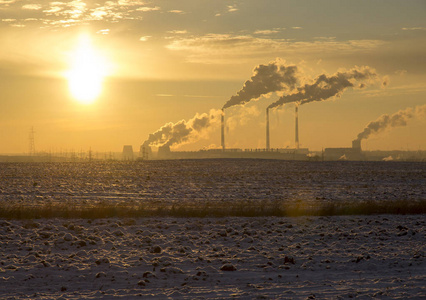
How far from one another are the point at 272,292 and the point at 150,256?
4976mm

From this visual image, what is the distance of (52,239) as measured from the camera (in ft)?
59.9

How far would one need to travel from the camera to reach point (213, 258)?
16219 millimetres

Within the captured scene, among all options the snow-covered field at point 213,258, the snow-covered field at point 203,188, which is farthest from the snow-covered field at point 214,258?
the snow-covered field at point 203,188

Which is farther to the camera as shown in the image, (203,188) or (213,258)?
(203,188)

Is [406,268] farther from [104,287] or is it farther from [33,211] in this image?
[33,211]

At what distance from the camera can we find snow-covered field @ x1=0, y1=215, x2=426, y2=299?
13070 millimetres

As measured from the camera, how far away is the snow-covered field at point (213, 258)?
13070mm

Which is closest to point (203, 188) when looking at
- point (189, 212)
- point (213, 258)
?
point (189, 212)

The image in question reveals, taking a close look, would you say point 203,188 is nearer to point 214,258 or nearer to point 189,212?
point 189,212

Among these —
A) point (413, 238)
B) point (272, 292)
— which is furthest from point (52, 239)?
point (413, 238)

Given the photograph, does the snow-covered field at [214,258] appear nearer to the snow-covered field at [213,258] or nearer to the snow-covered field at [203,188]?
the snow-covered field at [213,258]

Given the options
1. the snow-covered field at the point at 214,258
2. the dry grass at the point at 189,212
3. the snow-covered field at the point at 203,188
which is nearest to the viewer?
the snow-covered field at the point at 214,258

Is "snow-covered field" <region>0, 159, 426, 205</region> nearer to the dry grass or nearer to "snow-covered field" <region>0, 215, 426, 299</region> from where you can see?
the dry grass

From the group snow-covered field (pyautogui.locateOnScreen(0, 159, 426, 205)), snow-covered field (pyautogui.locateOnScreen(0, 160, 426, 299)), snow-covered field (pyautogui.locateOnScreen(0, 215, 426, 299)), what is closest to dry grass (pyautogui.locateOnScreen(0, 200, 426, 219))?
snow-covered field (pyautogui.locateOnScreen(0, 160, 426, 299))
